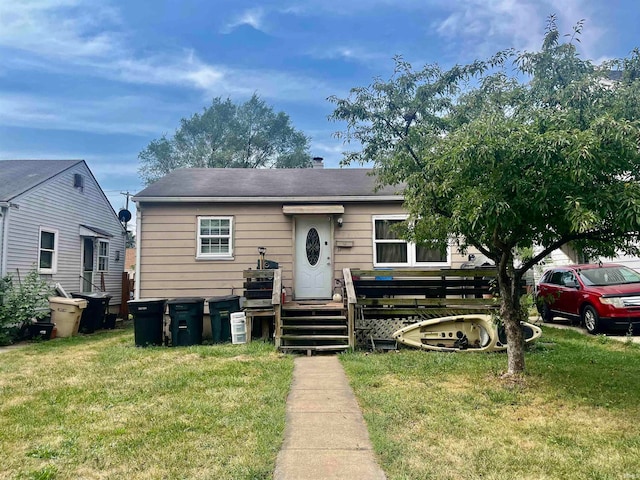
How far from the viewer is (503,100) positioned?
5.31 metres

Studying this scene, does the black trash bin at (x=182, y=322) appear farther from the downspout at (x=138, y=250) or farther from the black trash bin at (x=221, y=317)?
the downspout at (x=138, y=250)

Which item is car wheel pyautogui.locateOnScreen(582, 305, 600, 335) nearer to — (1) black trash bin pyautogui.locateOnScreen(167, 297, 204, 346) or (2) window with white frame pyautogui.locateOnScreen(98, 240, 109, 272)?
(1) black trash bin pyautogui.locateOnScreen(167, 297, 204, 346)

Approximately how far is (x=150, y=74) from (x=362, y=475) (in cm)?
1775

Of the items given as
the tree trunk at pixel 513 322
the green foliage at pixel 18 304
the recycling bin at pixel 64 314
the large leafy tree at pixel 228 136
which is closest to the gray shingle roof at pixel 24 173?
the green foliage at pixel 18 304

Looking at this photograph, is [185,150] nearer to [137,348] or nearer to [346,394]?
[137,348]

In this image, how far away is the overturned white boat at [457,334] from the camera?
268 inches

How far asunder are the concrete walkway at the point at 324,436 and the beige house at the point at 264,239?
453 cm

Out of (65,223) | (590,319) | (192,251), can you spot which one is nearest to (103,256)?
(65,223)

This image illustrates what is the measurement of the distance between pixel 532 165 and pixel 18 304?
10.3 metres

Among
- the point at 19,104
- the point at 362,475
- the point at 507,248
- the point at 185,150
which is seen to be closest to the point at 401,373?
the point at 507,248

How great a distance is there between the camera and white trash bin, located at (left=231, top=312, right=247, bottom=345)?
7848mm

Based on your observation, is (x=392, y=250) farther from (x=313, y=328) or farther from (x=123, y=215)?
(x=123, y=215)

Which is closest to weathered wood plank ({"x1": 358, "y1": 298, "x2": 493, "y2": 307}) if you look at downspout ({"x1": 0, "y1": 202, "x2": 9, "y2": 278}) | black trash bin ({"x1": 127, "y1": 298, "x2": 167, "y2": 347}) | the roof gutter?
the roof gutter

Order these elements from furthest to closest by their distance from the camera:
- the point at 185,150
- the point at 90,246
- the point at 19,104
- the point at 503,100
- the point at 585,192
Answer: the point at 185,150 < the point at 19,104 < the point at 90,246 < the point at 503,100 < the point at 585,192
